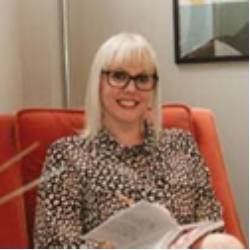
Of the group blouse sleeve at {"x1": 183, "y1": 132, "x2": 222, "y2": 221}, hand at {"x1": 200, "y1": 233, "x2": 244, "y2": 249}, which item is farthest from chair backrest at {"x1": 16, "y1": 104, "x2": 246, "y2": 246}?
hand at {"x1": 200, "y1": 233, "x2": 244, "y2": 249}

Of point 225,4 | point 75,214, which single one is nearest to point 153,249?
point 75,214

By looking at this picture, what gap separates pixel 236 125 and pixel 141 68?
0.54m

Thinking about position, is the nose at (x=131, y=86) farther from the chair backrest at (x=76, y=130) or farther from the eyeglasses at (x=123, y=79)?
the chair backrest at (x=76, y=130)

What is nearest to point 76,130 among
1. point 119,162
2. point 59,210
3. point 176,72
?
point 119,162

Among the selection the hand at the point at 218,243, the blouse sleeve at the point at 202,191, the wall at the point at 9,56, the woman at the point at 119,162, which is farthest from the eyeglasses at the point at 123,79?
the hand at the point at 218,243

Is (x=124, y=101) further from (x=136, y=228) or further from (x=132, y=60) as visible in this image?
(x=136, y=228)

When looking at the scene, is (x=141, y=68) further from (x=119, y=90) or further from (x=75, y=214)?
(x=75, y=214)

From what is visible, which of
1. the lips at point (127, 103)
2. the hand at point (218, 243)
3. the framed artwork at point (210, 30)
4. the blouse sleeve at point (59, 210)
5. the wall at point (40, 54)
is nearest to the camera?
the hand at point (218, 243)

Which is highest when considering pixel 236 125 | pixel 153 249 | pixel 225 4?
pixel 225 4

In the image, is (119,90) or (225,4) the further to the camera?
(225,4)

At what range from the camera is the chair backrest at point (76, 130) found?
1473 mm

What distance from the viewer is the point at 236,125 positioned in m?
1.75

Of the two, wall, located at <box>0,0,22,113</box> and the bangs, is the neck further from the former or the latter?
wall, located at <box>0,0,22,113</box>

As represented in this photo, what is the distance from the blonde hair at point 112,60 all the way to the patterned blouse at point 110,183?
0.04 metres
